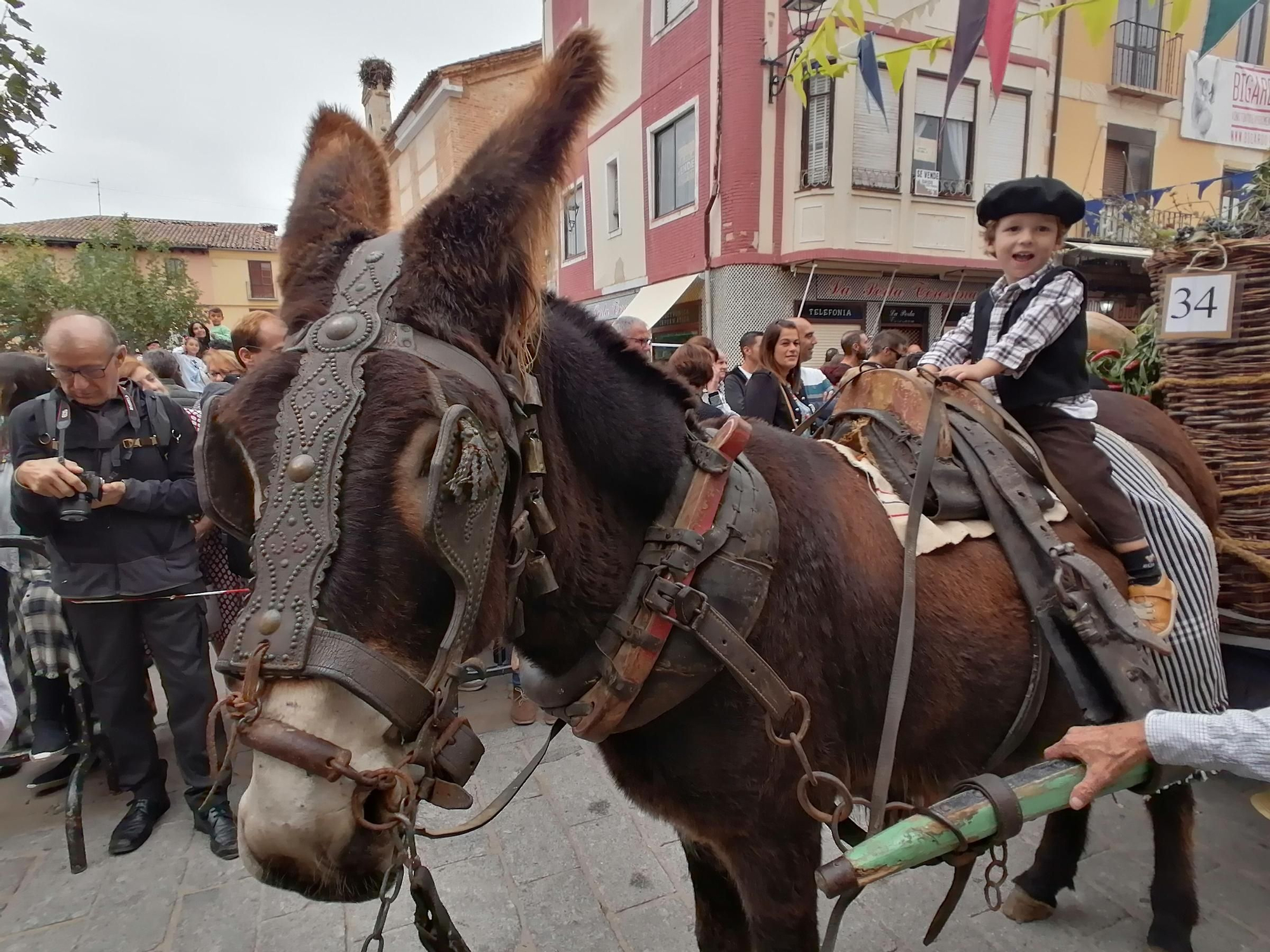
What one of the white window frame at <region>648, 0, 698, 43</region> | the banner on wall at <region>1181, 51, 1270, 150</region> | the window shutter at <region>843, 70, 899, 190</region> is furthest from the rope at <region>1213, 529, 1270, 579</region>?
the banner on wall at <region>1181, 51, 1270, 150</region>

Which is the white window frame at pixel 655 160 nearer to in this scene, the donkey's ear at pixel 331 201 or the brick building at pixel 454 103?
the brick building at pixel 454 103

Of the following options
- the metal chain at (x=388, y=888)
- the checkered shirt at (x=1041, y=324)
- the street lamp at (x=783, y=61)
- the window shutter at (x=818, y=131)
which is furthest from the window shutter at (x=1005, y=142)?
the metal chain at (x=388, y=888)

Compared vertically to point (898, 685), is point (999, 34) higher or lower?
higher

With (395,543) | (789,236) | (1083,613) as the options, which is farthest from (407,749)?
(789,236)

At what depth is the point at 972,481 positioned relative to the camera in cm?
186

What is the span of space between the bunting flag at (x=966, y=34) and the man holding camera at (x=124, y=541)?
388 centimetres

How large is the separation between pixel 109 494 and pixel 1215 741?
12.3 ft

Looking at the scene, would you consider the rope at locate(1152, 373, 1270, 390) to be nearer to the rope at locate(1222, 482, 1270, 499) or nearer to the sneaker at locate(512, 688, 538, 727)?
the rope at locate(1222, 482, 1270, 499)

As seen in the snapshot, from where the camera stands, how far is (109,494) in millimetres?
2900

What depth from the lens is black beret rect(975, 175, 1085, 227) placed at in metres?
2.21

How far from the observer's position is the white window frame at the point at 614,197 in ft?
49.6

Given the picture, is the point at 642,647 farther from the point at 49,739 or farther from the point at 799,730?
the point at 49,739

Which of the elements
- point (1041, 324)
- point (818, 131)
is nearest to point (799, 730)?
point (1041, 324)

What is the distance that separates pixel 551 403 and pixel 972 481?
1.24m
